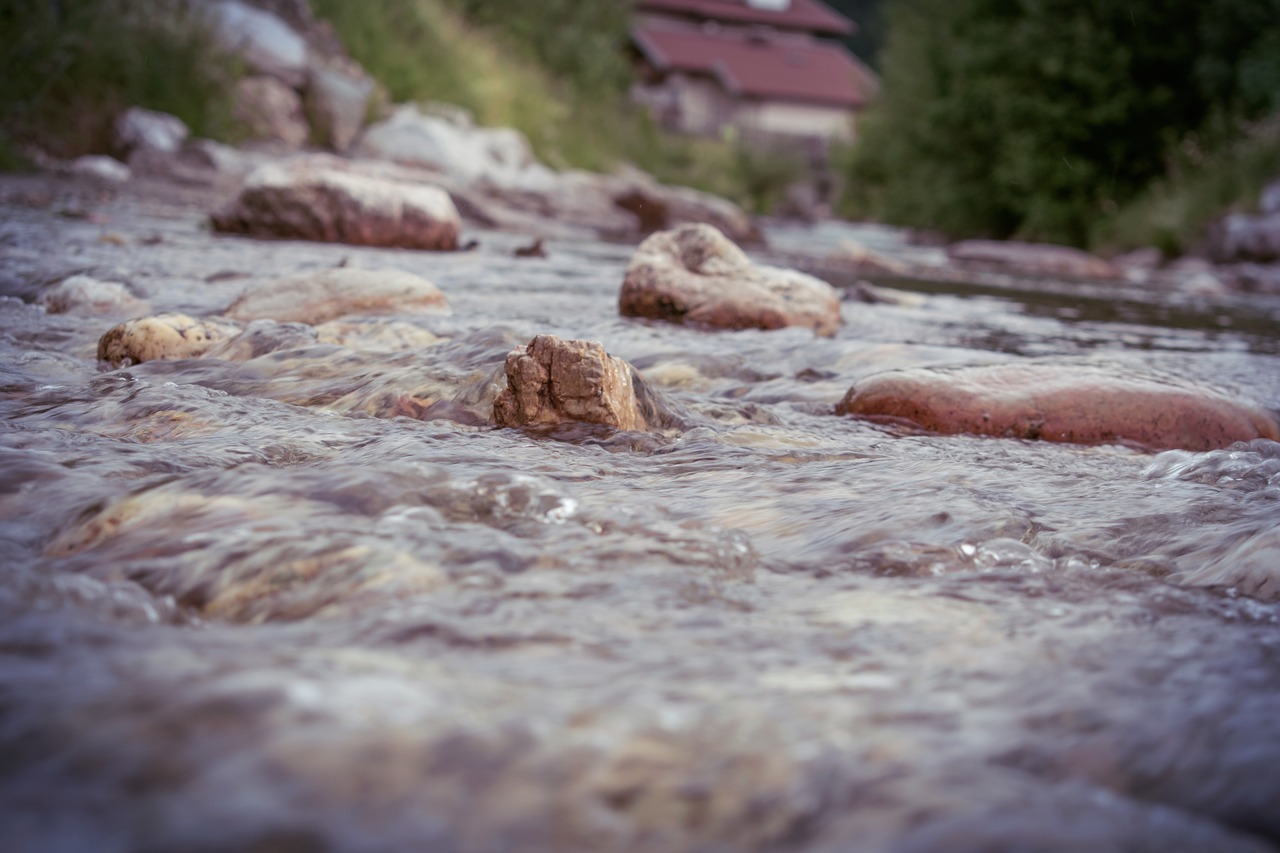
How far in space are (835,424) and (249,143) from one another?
11.4m

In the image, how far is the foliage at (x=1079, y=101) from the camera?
17.2 m

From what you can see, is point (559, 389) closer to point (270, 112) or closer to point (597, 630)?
point (597, 630)

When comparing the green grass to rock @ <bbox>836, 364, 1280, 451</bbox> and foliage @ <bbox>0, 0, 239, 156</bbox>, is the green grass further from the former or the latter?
rock @ <bbox>836, 364, 1280, 451</bbox>

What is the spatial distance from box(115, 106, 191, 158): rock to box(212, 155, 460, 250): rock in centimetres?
406

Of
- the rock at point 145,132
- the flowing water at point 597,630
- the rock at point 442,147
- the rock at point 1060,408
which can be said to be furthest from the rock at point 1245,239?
the rock at point 145,132

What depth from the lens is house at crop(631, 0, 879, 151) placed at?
40500 millimetres

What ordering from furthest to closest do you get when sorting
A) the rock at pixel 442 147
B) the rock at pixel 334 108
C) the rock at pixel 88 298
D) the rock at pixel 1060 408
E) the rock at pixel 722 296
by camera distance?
the rock at pixel 442 147 → the rock at pixel 334 108 → the rock at pixel 722 296 → the rock at pixel 88 298 → the rock at pixel 1060 408

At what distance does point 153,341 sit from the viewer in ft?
11.4

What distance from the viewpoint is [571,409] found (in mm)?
2852

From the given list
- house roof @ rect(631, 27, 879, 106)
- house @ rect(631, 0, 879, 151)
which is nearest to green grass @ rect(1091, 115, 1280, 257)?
house @ rect(631, 0, 879, 151)

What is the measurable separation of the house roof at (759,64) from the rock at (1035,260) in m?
25.2

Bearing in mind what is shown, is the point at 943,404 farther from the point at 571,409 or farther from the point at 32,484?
the point at 32,484

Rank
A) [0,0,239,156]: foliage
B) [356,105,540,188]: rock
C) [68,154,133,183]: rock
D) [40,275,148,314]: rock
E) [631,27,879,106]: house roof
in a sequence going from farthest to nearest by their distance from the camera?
[631,27,879,106]: house roof → [356,105,540,188]: rock → [68,154,133,183]: rock → [0,0,239,156]: foliage → [40,275,148,314]: rock

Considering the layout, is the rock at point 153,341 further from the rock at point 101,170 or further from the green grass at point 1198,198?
the green grass at point 1198,198
